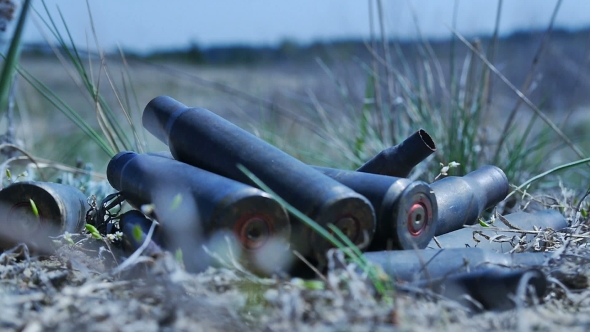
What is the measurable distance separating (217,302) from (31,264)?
32.7 inches

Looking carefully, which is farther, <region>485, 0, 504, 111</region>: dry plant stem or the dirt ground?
<region>485, 0, 504, 111</region>: dry plant stem

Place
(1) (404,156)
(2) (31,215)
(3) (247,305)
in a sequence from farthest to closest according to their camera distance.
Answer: (1) (404,156)
(2) (31,215)
(3) (247,305)

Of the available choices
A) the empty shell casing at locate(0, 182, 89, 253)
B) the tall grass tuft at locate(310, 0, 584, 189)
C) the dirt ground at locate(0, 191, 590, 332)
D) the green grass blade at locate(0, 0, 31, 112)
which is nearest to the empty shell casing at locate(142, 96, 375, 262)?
the dirt ground at locate(0, 191, 590, 332)

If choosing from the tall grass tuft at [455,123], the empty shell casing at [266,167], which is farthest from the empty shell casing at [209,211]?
the tall grass tuft at [455,123]

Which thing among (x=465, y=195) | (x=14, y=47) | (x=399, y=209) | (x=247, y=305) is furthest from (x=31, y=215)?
(x=465, y=195)

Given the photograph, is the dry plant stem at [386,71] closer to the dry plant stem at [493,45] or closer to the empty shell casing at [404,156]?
the dry plant stem at [493,45]

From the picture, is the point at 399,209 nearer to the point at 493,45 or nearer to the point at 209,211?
the point at 209,211

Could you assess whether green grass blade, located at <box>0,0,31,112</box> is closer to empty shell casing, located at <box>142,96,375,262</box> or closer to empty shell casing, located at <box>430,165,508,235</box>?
empty shell casing, located at <box>142,96,375,262</box>

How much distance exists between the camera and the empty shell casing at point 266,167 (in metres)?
1.82

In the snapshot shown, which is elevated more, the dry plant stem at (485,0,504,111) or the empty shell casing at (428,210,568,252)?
the dry plant stem at (485,0,504,111)

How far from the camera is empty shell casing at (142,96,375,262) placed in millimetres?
1816

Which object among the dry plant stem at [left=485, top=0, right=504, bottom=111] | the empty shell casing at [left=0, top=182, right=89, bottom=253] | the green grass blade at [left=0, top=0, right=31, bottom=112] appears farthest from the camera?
the dry plant stem at [left=485, top=0, right=504, bottom=111]

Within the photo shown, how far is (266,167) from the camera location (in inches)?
77.7

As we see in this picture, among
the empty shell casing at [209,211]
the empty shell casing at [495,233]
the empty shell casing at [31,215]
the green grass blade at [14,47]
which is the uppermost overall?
the green grass blade at [14,47]
